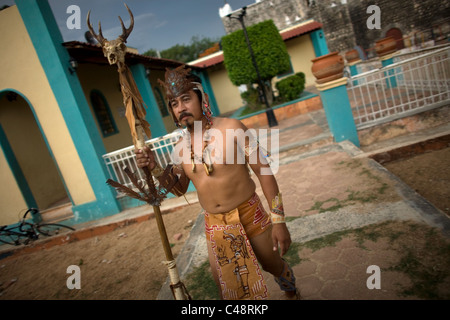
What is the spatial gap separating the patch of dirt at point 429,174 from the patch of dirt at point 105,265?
3.88m

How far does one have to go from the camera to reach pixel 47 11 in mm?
6680

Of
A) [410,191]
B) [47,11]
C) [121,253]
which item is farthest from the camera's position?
[47,11]

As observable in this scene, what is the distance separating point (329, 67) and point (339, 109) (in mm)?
926

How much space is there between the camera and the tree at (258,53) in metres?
12.6

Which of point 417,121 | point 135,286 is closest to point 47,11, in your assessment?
point 135,286

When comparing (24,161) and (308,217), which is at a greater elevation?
(24,161)

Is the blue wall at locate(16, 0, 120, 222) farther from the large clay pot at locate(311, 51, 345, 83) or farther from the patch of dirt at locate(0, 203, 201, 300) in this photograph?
the large clay pot at locate(311, 51, 345, 83)

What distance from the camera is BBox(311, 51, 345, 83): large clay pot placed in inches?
234

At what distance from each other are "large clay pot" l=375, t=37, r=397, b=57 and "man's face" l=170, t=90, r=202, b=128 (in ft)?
35.1

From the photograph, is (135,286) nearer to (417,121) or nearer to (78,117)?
(78,117)

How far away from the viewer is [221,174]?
2.04m

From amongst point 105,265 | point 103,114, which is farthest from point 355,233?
point 103,114

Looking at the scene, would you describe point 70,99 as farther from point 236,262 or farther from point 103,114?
point 236,262
